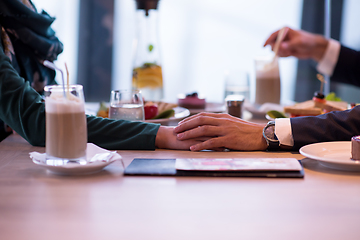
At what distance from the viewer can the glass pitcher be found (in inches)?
67.8

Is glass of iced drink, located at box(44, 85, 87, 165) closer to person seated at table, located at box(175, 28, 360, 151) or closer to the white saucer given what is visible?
the white saucer

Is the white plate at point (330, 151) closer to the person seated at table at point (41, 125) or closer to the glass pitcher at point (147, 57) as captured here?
the person seated at table at point (41, 125)

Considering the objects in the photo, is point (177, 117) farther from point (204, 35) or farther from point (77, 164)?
point (204, 35)

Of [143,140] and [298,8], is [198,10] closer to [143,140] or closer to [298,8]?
[298,8]

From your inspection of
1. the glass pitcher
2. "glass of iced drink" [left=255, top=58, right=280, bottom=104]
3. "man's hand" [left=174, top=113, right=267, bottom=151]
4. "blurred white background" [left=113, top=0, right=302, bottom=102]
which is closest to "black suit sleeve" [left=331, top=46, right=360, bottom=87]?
"glass of iced drink" [left=255, top=58, right=280, bottom=104]

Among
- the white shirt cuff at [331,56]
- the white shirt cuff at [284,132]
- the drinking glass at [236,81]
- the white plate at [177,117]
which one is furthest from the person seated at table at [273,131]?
the white shirt cuff at [331,56]

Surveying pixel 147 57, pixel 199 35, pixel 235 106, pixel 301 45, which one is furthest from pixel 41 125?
pixel 199 35

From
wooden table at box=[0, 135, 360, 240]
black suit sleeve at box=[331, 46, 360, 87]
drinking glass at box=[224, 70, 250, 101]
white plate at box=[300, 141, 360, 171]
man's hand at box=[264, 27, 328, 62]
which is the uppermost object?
man's hand at box=[264, 27, 328, 62]

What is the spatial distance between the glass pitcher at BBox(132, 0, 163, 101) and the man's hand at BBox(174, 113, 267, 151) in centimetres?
69

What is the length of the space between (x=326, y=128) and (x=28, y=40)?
1.10 m

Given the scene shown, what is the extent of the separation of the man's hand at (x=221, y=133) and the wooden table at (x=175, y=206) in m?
0.21

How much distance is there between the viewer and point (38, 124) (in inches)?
39.8

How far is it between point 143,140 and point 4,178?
37cm

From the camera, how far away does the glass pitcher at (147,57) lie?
172 cm
